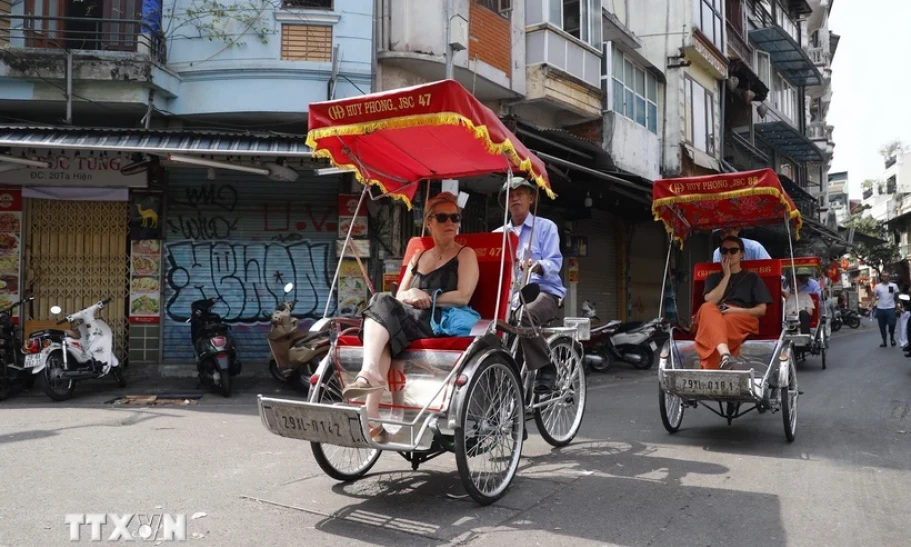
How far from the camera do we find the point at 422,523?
390 cm

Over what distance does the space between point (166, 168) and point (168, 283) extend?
183 centimetres

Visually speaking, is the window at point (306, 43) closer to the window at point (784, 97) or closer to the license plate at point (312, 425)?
the license plate at point (312, 425)

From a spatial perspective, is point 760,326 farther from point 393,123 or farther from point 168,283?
point 168,283

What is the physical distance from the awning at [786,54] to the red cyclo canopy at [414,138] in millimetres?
24316

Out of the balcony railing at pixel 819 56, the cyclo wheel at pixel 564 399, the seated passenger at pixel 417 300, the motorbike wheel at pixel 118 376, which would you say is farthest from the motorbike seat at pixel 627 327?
the balcony railing at pixel 819 56

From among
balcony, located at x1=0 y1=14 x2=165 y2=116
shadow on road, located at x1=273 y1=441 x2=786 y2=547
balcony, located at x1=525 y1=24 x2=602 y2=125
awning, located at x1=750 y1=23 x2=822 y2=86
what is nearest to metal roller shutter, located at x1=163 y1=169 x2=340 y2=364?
balcony, located at x1=0 y1=14 x2=165 y2=116

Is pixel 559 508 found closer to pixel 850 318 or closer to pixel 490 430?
pixel 490 430

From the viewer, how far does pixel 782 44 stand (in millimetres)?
27906

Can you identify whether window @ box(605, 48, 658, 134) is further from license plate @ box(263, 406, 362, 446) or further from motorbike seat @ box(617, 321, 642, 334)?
license plate @ box(263, 406, 362, 446)

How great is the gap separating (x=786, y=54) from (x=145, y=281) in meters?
26.8

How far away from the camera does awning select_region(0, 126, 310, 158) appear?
9297 mm

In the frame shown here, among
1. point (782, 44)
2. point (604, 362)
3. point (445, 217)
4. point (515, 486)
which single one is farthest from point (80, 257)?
point (782, 44)

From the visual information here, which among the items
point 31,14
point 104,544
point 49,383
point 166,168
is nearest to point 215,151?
point 166,168

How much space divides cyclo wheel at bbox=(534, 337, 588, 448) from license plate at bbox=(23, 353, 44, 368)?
655 cm
